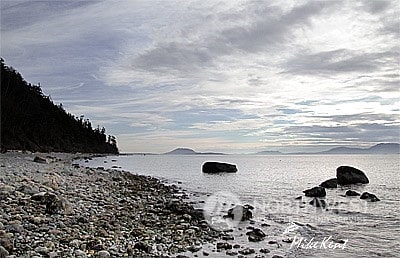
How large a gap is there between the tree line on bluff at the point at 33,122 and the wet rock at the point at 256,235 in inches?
1724

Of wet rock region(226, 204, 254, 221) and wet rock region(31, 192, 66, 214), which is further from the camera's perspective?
wet rock region(226, 204, 254, 221)

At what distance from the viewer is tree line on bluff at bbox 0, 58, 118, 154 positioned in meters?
61.9

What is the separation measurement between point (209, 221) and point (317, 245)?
4.03m

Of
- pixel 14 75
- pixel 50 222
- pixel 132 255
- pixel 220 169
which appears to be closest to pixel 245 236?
pixel 132 255

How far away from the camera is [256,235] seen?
1271cm

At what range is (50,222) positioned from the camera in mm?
9852

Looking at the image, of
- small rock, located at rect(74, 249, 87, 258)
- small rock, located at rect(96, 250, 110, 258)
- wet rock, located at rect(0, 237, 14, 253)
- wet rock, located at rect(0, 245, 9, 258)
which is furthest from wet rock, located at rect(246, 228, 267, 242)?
wet rock, located at rect(0, 245, 9, 258)

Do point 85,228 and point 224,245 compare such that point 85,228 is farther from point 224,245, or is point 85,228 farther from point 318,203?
point 318,203

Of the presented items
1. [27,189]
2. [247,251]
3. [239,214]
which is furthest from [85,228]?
[239,214]

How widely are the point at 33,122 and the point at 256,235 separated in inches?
2836

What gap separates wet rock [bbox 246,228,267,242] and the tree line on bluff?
43787 mm

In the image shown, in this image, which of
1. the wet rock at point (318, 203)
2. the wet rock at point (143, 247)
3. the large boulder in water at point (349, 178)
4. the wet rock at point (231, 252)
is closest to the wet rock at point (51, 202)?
the wet rock at point (143, 247)

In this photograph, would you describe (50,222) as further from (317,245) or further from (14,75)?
(14,75)

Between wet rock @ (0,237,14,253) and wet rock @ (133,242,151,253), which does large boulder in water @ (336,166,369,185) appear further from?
wet rock @ (0,237,14,253)
